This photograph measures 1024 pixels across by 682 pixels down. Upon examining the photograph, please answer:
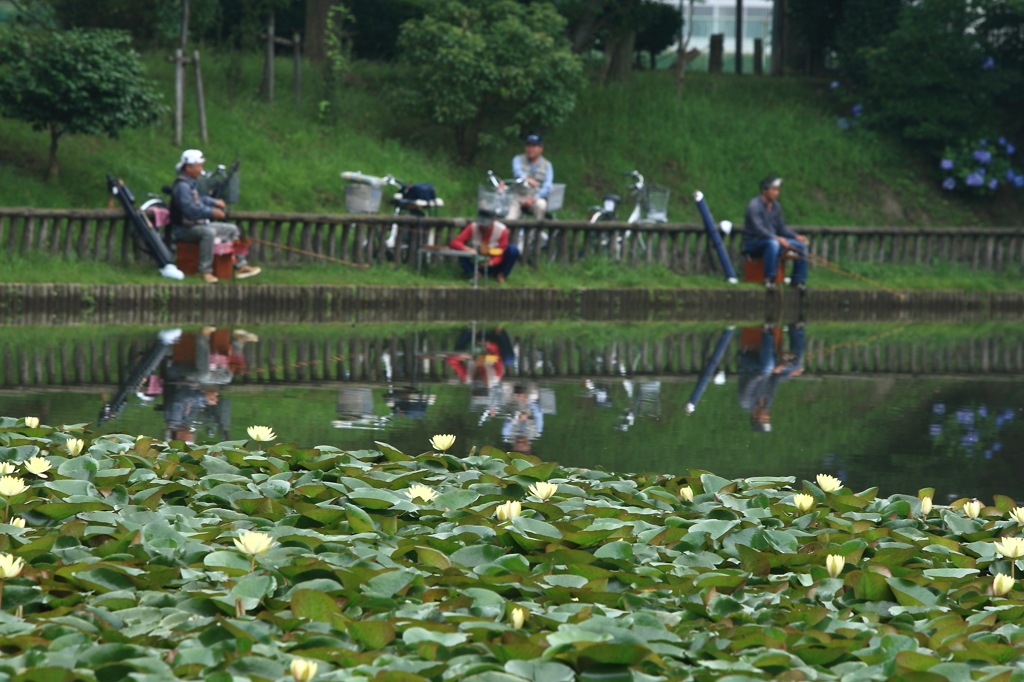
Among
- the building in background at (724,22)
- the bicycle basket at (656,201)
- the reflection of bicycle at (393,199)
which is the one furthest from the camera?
the building in background at (724,22)

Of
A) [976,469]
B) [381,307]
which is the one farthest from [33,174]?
[976,469]

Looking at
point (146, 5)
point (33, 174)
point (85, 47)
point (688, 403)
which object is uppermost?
point (146, 5)

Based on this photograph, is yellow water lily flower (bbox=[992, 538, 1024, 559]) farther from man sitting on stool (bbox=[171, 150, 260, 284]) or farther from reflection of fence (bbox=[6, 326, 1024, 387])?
man sitting on stool (bbox=[171, 150, 260, 284])

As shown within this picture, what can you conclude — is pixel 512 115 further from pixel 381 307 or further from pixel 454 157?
pixel 381 307

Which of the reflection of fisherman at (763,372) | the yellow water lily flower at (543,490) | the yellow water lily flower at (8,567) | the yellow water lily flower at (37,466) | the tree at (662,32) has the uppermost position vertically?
the tree at (662,32)

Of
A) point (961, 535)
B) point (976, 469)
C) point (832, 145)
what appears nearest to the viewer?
point (961, 535)

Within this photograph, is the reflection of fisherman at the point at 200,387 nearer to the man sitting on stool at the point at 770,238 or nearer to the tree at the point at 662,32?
the man sitting on stool at the point at 770,238

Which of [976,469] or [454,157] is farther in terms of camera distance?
[454,157]

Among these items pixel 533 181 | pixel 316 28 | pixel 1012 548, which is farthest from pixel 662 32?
pixel 1012 548

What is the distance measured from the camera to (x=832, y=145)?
21.7 meters

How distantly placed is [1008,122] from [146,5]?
15.2m

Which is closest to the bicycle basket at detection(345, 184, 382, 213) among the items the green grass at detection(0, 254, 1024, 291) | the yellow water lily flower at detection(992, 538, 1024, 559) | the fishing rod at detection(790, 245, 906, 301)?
the green grass at detection(0, 254, 1024, 291)

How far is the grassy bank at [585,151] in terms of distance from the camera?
1683cm

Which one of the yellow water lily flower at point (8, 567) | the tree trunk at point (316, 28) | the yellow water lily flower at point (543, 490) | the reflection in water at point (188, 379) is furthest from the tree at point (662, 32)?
the yellow water lily flower at point (8, 567)
